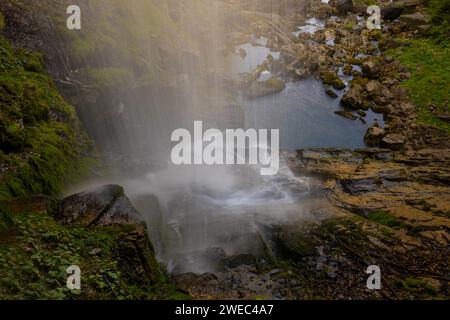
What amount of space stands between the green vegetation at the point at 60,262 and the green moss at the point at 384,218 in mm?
7047

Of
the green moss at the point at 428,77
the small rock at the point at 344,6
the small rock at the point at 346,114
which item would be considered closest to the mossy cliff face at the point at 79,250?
the small rock at the point at 346,114

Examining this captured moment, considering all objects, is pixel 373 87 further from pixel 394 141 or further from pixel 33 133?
pixel 33 133

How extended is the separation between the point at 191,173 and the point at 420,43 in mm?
25410

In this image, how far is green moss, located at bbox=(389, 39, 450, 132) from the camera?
22.0 metres

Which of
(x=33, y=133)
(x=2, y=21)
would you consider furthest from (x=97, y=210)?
(x=2, y=21)

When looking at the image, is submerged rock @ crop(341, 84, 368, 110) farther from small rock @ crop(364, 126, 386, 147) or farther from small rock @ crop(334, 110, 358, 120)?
small rock @ crop(364, 126, 386, 147)

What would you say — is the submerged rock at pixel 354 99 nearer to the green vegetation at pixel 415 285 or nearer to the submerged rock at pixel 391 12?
the green vegetation at pixel 415 285

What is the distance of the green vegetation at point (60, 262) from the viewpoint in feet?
19.6

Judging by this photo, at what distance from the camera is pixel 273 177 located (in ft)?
52.1

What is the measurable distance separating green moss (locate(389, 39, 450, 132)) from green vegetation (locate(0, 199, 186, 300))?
19225 millimetres

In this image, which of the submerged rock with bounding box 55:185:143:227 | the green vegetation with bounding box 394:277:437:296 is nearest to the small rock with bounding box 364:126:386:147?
the green vegetation with bounding box 394:277:437:296

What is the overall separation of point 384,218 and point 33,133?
1085 centimetres
